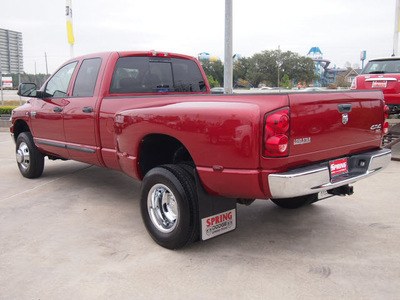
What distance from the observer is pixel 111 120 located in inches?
157

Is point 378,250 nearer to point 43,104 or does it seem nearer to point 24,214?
point 24,214

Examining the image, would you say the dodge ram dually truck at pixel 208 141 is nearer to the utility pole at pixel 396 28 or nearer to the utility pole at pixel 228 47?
the utility pole at pixel 228 47

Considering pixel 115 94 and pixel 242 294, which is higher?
pixel 115 94

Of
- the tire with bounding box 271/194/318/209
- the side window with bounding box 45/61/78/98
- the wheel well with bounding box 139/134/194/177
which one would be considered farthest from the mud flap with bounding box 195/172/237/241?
the side window with bounding box 45/61/78/98

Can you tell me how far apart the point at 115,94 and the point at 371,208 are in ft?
→ 11.2

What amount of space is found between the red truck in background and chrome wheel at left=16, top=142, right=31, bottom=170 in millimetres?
6999

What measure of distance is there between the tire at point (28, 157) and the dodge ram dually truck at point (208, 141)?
1.33m

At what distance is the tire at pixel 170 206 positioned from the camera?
10.2 ft

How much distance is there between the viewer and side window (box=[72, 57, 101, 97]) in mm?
4492

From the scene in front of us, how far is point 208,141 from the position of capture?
2848 millimetres

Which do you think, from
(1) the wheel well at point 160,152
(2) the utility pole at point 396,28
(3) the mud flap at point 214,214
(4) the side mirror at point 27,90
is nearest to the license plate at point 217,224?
(3) the mud flap at point 214,214

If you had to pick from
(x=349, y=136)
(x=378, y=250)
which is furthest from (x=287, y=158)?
(x=378, y=250)

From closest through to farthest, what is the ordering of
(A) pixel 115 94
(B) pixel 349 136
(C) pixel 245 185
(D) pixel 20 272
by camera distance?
(C) pixel 245 185
(D) pixel 20 272
(B) pixel 349 136
(A) pixel 115 94

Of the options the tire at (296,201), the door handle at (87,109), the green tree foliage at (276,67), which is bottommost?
the tire at (296,201)
